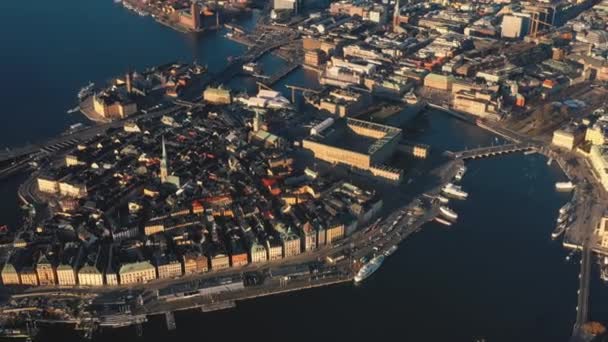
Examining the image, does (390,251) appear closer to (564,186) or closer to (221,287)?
(221,287)

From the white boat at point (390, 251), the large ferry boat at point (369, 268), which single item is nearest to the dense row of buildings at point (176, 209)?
the white boat at point (390, 251)

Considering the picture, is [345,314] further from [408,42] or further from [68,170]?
[408,42]

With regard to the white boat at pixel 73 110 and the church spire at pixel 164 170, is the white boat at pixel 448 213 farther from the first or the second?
the white boat at pixel 73 110

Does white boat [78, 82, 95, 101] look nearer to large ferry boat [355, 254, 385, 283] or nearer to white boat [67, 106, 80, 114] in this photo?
white boat [67, 106, 80, 114]

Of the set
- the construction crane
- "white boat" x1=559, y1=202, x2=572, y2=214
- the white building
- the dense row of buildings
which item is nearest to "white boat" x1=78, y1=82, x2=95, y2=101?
the dense row of buildings

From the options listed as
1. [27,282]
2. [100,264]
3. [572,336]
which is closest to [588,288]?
[572,336]

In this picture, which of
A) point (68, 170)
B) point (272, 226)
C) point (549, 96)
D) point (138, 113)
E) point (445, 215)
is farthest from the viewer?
point (549, 96)

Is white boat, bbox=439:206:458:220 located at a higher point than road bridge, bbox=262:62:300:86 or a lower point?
lower
